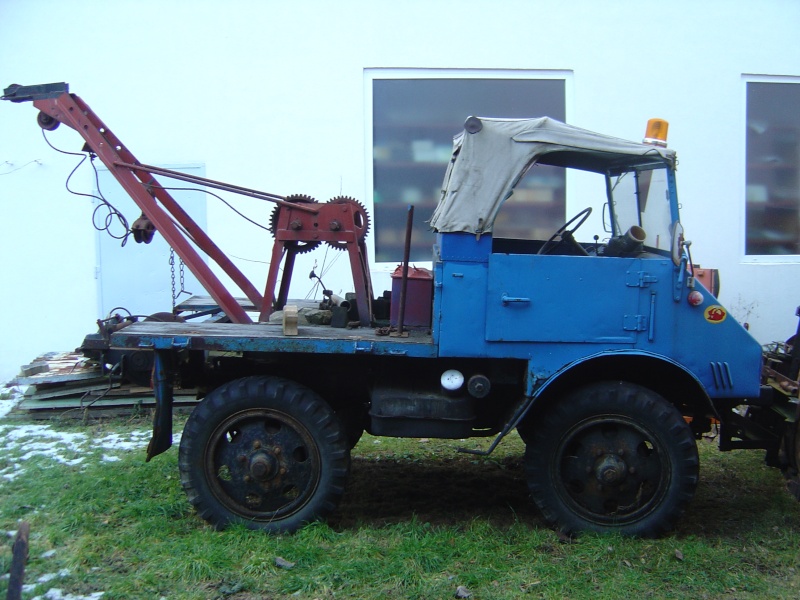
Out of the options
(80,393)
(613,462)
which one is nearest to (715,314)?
(613,462)

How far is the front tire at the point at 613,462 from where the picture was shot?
4195 mm

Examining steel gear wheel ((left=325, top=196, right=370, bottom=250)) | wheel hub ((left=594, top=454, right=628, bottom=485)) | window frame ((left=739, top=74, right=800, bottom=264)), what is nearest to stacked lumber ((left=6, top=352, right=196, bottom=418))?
steel gear wheel ((left=325, top=196, right=370, bottom=250))

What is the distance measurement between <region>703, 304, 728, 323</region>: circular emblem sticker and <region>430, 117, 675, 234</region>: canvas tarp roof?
0.91 metres

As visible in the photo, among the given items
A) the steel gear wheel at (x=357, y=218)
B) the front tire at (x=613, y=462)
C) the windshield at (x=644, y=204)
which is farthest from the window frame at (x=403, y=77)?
the front tire at (x=613, y=462)

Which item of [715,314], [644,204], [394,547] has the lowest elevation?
[394,547]

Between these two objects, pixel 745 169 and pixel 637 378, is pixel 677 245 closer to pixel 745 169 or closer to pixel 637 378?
pixel 637 378

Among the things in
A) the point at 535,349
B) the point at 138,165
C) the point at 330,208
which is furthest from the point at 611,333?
the point at 138,165

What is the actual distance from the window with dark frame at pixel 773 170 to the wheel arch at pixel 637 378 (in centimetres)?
502

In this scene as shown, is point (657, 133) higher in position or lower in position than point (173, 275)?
higher

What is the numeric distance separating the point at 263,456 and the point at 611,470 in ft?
6.69

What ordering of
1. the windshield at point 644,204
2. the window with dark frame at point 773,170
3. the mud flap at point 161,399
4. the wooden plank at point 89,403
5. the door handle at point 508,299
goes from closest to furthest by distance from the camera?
the door handle at point 508,299, the mud flap at point 161,399, the windshield at point 644,204, the wooden plank at point 89,403, the window with dark frame at point 773,170

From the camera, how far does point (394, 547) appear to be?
4164 mm

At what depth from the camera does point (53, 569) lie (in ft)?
12.8

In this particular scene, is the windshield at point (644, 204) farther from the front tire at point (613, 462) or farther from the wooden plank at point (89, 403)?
the wooden plank at point (89, 403)
